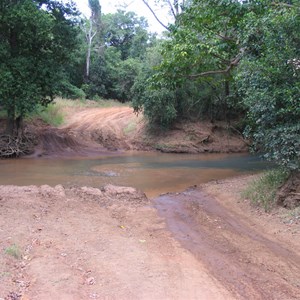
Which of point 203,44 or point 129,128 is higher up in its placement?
point 203,44

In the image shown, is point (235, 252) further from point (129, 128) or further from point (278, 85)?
point (129, 128)

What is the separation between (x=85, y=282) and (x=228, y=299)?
1.76 m

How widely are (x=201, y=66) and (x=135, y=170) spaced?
5025mm

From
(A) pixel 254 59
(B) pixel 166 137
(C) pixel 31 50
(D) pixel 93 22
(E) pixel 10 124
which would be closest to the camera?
(A) pixel 254 59

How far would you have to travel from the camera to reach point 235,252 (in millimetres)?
6496

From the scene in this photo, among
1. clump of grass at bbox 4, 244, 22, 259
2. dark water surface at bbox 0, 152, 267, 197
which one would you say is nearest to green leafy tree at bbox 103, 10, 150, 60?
dark water surface at bbox 0, 152, 267, 197

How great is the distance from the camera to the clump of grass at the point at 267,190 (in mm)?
8989

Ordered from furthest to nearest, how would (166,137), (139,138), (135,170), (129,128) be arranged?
(129,128) → (139,138) → (166,137) → (135,170)

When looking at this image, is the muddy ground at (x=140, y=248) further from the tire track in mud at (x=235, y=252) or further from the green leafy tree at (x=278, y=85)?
the green leafy tree at (x=278, y=85)

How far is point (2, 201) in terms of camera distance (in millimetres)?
8914

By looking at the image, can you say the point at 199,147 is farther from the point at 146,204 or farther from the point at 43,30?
the point at 146,204

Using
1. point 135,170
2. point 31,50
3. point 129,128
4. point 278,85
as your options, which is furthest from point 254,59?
point 129,128

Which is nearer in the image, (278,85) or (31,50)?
(278,85)

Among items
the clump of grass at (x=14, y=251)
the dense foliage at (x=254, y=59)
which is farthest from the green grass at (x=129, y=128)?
the clump of grass at (x=14, y=251)
